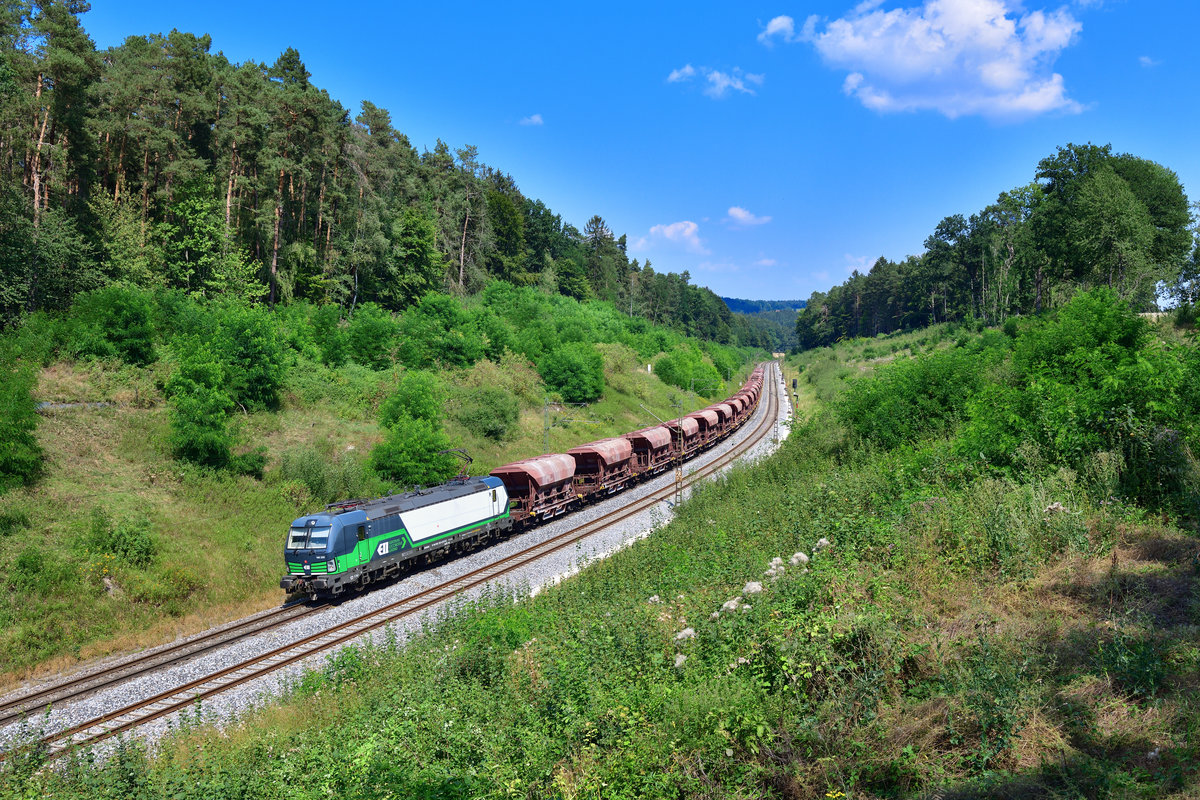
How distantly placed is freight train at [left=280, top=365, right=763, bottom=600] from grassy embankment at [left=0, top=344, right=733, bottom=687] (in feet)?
9.26

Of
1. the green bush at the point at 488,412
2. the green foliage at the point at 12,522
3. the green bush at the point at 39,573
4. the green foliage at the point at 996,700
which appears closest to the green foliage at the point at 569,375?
the green bush at the point at 488,412

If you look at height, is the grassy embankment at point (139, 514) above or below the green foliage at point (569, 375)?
below

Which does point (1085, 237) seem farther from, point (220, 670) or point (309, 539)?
point (220, 670)

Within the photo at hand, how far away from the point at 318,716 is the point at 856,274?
172 meters

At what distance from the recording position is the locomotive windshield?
2009 cm

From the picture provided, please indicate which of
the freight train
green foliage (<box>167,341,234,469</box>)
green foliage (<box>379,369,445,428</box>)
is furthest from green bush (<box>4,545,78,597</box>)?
green foliage (<box>379,369,445,428</box>)

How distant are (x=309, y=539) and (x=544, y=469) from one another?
1185 cm

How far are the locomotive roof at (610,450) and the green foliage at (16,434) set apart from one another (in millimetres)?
22203

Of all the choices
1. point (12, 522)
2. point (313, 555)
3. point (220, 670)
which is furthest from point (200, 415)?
point (220, 670)

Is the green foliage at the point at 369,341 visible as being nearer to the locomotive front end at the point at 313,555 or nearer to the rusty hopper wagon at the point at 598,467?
the rusty hopper wagon at the point at 598,467

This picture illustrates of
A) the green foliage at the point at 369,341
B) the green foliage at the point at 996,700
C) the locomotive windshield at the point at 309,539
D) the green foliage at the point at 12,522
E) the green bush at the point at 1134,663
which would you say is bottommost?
the locomotive windshield at the point at 309,539

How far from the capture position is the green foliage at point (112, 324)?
2883 centimetres

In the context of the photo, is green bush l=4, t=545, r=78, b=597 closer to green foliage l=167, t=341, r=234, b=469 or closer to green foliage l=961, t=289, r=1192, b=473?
green foliage l=167, t=341, r=234, b=469

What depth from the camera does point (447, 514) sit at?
80.8ft
